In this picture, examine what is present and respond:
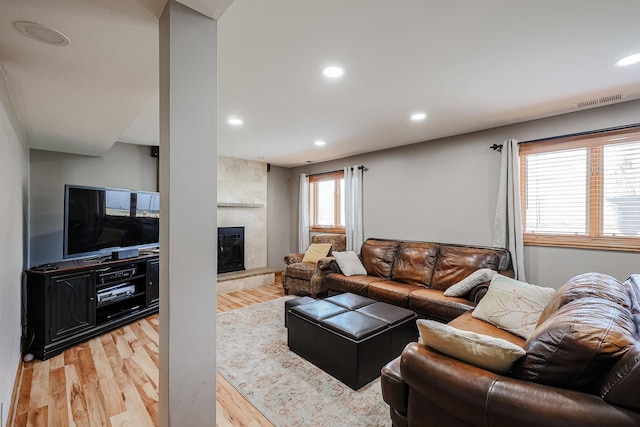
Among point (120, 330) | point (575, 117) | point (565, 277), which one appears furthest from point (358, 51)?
point (120, 330)

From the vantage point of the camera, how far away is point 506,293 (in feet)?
7.95

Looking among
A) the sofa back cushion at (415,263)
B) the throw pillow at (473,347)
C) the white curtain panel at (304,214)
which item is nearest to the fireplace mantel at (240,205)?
the white curtain panel at (304,214)

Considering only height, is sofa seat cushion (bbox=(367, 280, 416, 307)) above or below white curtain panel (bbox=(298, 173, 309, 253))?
below

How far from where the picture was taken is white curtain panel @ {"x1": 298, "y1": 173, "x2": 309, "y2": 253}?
6054mm

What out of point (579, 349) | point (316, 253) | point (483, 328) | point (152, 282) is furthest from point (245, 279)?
point (579, 349)

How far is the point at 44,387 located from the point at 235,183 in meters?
3.82

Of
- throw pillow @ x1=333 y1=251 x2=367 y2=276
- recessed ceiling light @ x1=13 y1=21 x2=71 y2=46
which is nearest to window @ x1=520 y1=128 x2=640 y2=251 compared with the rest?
throw pillow @ x1=333 y1=251 x2=367 y2=276

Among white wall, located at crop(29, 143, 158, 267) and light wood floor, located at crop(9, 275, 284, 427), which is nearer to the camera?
light wood floor, located at crop(9, 275, 284, 427)

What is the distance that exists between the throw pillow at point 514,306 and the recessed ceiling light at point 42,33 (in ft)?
11.1

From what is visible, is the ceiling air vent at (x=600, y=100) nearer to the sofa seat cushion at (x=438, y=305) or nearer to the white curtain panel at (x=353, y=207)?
the sofa seat cushion at (x=438, y=305)

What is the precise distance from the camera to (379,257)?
4297 mm

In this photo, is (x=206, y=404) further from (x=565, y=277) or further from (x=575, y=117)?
(x=575, y=117)

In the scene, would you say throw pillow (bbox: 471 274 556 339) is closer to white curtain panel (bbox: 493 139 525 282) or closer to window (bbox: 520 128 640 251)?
white curtain panel (bbox: 493 139 525 282)

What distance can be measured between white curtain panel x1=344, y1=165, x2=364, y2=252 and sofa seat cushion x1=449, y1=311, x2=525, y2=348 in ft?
8.70
